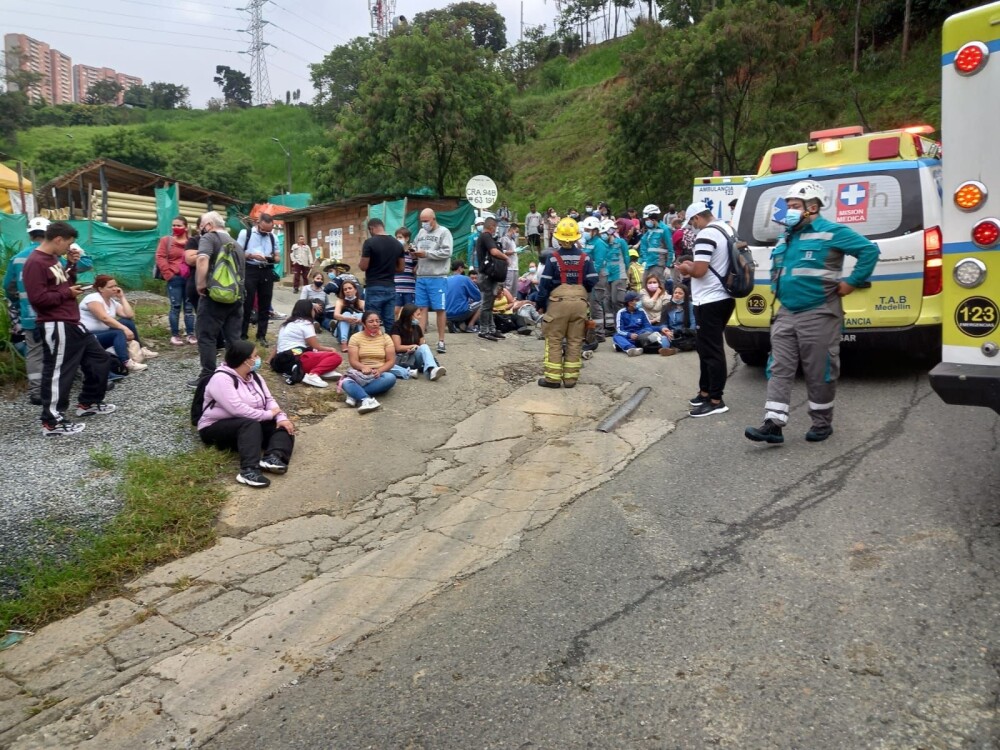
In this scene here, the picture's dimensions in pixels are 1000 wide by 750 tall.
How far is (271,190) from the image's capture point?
57469mm

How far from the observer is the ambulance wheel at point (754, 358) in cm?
870

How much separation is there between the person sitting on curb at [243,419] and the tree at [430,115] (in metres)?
19.8

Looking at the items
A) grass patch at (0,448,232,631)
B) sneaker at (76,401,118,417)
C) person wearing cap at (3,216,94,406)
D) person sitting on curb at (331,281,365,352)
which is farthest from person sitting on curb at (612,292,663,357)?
person wearing cap at (3,216,94,406)

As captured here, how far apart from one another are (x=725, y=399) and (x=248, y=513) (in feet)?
15.3

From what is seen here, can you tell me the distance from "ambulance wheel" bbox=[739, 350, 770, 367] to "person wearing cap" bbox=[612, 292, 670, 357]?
77.6 inches

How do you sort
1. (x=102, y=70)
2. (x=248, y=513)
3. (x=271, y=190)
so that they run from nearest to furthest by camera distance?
1. (x=248, y=513)
2. (x=271, y=190)
3. (x=102, y=70)

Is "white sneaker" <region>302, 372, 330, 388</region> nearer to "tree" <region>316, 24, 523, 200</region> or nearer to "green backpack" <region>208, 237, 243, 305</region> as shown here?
"green backpack" <region>208, 237, 243, 305</region>

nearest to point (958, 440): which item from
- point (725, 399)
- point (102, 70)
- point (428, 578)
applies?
point (725, 399)

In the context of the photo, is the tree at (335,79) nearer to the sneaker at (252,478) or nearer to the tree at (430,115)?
the tree at (430,115)

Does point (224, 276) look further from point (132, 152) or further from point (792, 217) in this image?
point (132, 152)

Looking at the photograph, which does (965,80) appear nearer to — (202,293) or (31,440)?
(202,293)

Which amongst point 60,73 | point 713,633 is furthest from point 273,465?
point 60,73

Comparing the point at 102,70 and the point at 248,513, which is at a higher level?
the point at 102,70

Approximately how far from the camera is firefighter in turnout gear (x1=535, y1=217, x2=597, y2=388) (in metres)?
8.91
